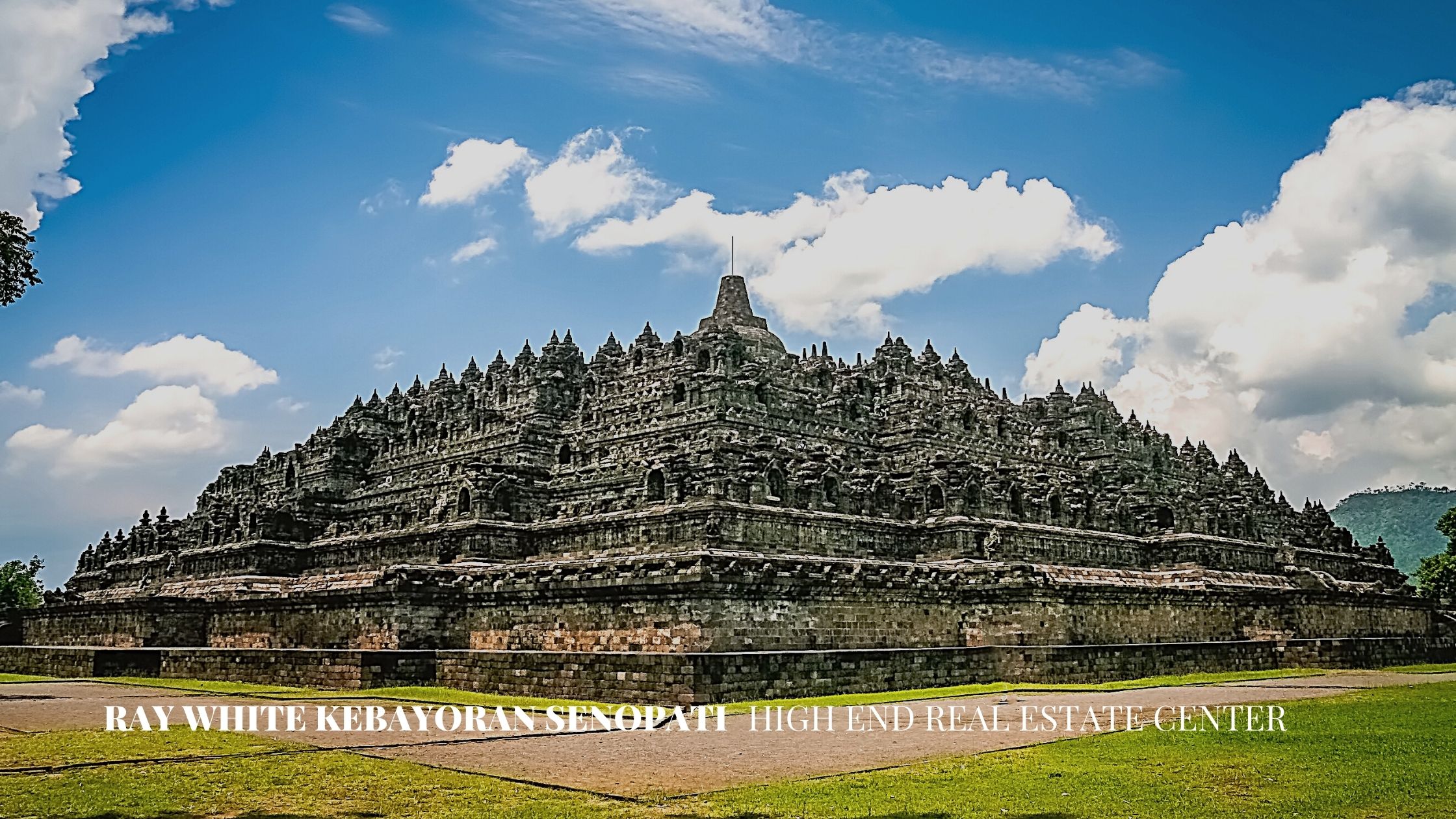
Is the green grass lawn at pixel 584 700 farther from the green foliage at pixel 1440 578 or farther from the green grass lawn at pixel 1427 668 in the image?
the green foliage at pixel 1440 578

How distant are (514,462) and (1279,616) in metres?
31.5

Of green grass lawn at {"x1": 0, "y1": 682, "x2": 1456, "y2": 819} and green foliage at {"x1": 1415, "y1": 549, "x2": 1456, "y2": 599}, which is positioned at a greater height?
green foliage at {"x1": 1415, "y1": 549, "x2": 1456, "y2": 599}

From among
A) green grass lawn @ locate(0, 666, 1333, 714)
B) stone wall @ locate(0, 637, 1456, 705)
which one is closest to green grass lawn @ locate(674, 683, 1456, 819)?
green grass lawn @ locate(0, 666, 1333, 714)

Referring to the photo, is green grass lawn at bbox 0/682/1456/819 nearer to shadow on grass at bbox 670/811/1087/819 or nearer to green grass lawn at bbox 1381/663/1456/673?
shadow on grass at bbox 670/811/1087/819

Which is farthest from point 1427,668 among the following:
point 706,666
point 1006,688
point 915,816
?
point 915,816

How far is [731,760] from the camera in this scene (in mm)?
19047

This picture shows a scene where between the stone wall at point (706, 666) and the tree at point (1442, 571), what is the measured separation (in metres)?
23.4

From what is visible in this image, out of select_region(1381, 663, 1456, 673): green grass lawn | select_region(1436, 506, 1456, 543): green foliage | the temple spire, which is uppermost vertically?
the temple spire

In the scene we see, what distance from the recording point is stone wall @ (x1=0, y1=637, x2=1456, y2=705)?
103 ft

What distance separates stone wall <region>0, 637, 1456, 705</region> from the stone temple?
0.10 metres

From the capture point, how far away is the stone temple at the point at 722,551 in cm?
3566

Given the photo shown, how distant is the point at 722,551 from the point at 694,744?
610 inches

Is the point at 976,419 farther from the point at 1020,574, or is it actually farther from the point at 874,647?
the point at 874,647

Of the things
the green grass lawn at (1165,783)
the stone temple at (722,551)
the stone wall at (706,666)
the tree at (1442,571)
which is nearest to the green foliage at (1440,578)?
the tree at (1442,571)
